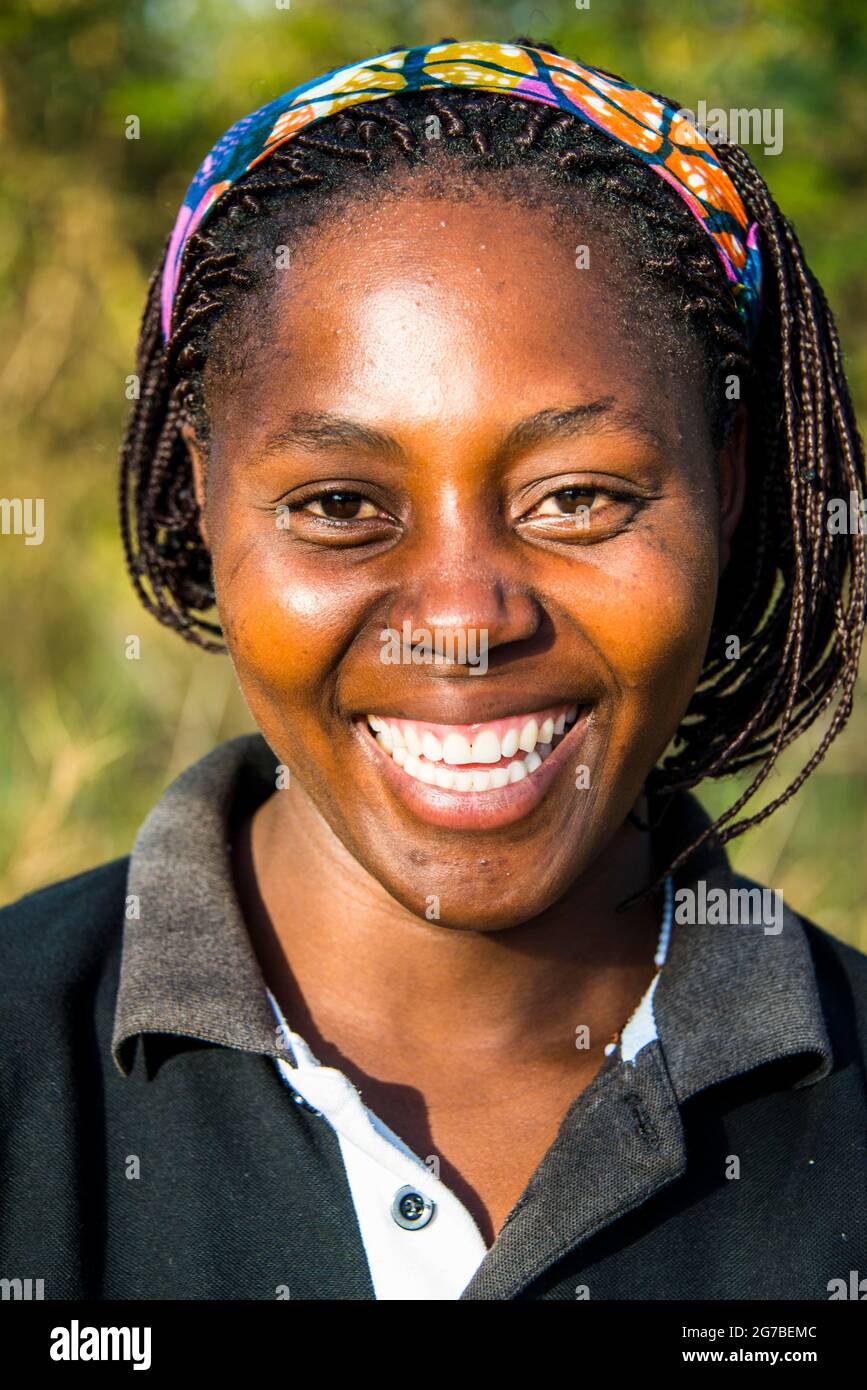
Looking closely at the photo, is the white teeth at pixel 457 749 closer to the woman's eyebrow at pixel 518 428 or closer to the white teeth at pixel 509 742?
the white teeth at pixel 509 742

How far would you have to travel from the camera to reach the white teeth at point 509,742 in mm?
2164

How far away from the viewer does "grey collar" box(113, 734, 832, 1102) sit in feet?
7.49

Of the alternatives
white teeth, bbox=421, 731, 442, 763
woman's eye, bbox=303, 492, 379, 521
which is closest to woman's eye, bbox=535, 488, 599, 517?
woman's eye, bbox=303, 492, 379, 521

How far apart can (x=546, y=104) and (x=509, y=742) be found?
918 millimetres

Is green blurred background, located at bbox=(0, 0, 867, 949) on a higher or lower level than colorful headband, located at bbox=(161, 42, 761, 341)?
higher

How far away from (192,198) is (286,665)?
790 mm

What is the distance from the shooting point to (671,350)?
2.19 meters

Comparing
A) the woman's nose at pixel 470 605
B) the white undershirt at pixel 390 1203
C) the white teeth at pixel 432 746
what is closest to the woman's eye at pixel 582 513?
the woman's nose at pixel 470 605

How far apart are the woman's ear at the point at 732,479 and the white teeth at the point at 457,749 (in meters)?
0.62

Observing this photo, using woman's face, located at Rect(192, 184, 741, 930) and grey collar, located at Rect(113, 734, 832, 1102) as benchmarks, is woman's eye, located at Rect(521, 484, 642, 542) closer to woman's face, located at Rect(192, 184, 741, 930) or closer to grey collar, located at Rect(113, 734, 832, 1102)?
woman's face, located at Rect(192, 184, 741, 930)

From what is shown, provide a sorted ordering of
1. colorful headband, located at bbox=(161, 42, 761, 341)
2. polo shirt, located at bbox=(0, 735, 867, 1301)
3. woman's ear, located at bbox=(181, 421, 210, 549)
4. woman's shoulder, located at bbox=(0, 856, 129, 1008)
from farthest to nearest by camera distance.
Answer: woman's ear, located at bbox=(181, 421, 210, 549) → woman's shoulder, located at bbox=(0, 856, 129, 1008) → colorful headband, located at bbox=(161, 42, 761, 341) → polo shirt, located at bbox=(0, 735, 867, 1301)

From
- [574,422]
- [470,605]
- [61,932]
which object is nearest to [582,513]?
[574,422]

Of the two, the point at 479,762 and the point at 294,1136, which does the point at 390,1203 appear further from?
the point at 479,762
